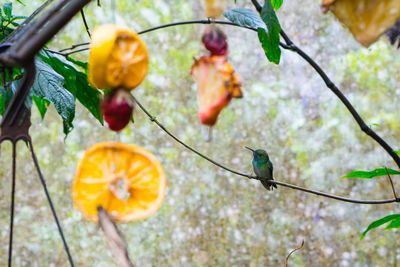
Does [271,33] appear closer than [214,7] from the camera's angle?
No

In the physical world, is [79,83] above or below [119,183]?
above

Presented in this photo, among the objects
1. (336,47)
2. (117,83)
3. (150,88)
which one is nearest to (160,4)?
(150,88)

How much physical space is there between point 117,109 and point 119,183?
5cm

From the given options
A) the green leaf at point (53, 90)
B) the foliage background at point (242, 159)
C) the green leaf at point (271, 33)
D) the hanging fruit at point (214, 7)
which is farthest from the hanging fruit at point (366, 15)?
the foliage background at point (242, 159)

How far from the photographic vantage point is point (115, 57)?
0.98 feet

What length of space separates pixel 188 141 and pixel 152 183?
198 centimetres

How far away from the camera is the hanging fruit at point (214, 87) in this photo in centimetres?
29

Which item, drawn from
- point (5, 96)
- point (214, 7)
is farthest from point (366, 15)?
point (5, 96)

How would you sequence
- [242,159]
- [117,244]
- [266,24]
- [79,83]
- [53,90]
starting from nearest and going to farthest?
[117,244], [266,24], [53,90], [79,83], [242,159]

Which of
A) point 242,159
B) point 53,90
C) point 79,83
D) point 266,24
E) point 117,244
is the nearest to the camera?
point 117,244

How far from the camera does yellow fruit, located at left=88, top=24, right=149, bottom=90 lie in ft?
0.96

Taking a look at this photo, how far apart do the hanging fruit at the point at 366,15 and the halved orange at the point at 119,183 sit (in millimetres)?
148

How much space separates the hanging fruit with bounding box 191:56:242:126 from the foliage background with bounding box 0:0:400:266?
188 cm

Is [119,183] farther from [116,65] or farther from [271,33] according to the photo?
[271,33]
